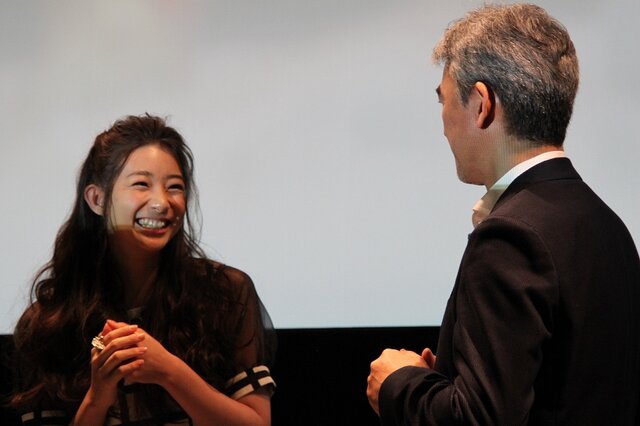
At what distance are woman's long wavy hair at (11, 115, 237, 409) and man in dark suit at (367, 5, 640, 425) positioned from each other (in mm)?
772

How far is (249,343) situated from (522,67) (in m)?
0.99

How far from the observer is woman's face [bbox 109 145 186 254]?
2051 millimetres

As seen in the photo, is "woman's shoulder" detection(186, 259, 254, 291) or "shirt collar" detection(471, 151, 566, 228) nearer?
"shirt collar" detection(471, 151, 566, 228)

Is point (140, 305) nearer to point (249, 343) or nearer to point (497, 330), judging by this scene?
point (249, 343)

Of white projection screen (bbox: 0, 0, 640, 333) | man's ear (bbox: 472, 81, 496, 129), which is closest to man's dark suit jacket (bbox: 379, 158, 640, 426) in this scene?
man's ear (bbox: 472, 81, 496, 129)

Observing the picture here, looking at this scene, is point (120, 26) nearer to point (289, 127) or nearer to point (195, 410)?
point (289, 127)

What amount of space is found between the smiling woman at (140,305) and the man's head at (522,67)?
0.89 metres

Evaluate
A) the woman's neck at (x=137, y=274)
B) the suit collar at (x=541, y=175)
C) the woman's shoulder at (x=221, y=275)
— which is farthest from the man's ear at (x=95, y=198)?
the suit collar at (x=541, y=175)

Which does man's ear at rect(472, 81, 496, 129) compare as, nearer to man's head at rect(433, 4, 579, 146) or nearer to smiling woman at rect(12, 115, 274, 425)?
man's head at rect(433, 4, 579, 146)

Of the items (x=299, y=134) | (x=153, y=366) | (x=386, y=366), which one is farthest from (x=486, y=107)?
(x=299, y=134)

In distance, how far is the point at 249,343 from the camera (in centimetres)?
207

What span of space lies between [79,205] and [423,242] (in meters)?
1.06

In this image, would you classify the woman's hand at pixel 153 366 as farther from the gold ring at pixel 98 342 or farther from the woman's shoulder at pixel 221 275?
the woman's shoulder at pixel 221 275

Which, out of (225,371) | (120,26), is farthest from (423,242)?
(120,26)
